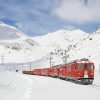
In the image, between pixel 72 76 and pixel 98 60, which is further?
pixel 98 60

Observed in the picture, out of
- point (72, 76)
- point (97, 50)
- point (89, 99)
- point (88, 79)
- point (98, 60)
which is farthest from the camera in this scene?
point (97, 50)

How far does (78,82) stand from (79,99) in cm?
2401

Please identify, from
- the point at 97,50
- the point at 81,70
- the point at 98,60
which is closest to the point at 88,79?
the point at 81,70

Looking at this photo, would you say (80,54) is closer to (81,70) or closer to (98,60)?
(98,60)

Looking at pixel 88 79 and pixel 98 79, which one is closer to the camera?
pixel 88 79

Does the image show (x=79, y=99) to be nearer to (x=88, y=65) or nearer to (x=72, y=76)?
(x=88, y=65)

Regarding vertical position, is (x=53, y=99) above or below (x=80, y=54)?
below

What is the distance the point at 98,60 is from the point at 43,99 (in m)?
105

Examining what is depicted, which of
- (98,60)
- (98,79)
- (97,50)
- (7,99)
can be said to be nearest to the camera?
(7,99)

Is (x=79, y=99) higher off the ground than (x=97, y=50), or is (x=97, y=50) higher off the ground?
(x=97, y=50)

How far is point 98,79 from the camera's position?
5247cm

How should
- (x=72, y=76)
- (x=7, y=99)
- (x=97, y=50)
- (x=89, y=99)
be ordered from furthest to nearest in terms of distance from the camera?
(x=97, y=50)
(x=72, y=76)
(x=7, y=99)
(x=89, y=99)

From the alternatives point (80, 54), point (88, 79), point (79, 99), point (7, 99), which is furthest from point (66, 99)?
point (80, 54)

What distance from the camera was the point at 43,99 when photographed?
2077cm
